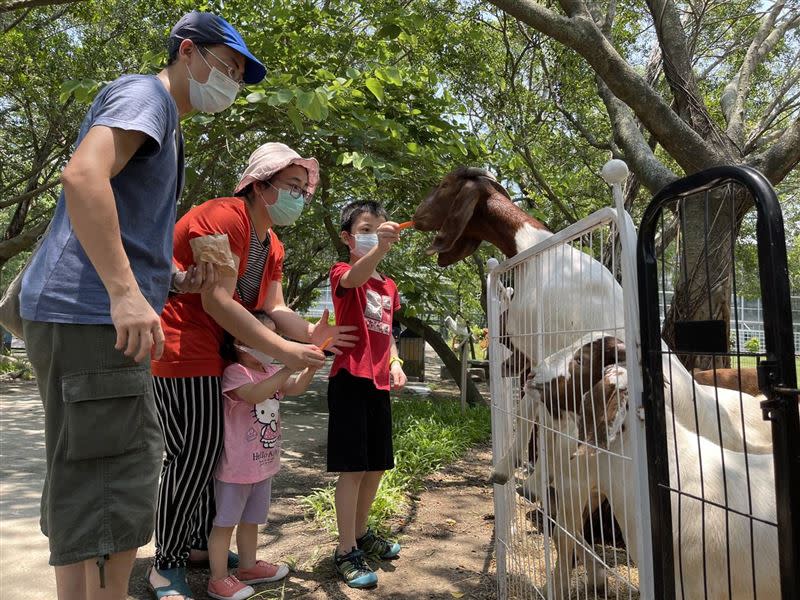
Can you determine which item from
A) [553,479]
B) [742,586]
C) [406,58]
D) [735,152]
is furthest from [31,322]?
[406,58]

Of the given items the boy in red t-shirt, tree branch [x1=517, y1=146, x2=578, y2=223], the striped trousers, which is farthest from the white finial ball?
tree branch [x1=517, y1=146, x2=578, y2=223]

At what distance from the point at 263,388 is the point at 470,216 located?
1279 millimetres

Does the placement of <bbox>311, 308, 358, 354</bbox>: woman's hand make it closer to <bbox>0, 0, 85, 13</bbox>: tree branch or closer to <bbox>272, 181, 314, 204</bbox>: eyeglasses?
<bbox>272, 181, 314, 204</bbox>: eyeglasses

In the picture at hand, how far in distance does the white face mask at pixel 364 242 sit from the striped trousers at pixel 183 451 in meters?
0.92

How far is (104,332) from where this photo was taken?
1.59m

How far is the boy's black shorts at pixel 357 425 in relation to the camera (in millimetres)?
2951

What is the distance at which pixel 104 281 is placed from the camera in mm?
1499

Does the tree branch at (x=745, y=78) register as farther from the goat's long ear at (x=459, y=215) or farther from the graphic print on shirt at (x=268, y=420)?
the graphic print on shirt at (x=268, y=420)

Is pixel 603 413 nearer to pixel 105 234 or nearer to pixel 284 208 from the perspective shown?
pixel 105 234

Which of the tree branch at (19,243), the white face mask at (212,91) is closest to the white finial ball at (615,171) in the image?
the white face mask at (212,91)

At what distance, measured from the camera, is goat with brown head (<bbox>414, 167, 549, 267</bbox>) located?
2.98m

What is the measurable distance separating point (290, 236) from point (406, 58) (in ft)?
10.6

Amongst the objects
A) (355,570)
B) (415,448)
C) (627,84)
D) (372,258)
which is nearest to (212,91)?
(372,258)

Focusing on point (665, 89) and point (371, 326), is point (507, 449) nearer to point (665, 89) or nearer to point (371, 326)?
point (371, 326)
